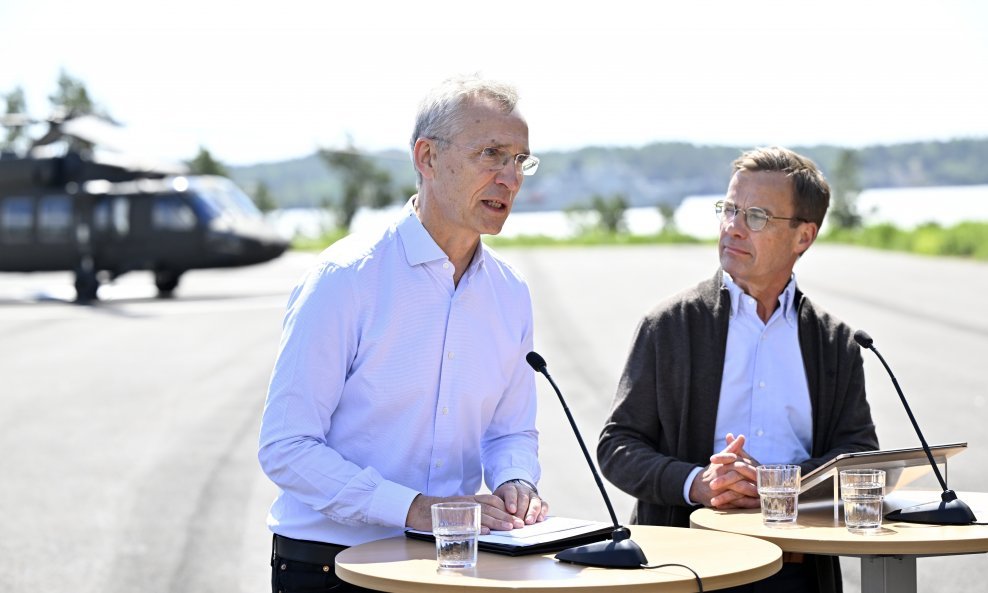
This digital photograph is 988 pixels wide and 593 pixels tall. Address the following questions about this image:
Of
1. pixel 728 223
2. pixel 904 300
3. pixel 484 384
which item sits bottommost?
pixel 904 300

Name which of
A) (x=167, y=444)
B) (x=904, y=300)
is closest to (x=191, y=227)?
(x=904, y=300)

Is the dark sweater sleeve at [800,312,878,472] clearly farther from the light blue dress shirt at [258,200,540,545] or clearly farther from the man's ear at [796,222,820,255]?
the light blue dress shirt at [258,200,540,545]

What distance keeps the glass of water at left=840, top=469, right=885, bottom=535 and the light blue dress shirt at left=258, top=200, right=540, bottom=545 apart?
78 centimetres

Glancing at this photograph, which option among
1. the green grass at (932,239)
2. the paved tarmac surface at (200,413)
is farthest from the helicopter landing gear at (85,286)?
the green grass at (932,239)

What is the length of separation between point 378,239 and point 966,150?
97286 millimetres

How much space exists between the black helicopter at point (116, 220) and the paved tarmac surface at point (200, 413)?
2.65 ft

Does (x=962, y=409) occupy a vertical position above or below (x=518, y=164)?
below

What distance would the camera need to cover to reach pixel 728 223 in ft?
13.3

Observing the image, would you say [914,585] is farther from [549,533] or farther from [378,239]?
[378,239]

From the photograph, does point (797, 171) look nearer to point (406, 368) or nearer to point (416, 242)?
point (416, 242)

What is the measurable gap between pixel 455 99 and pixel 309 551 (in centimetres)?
114

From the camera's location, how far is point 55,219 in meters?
25.5

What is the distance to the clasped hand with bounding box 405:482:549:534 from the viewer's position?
3.01 meters

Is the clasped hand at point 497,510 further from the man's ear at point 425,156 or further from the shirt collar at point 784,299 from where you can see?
the shirt collar at point 784,299
